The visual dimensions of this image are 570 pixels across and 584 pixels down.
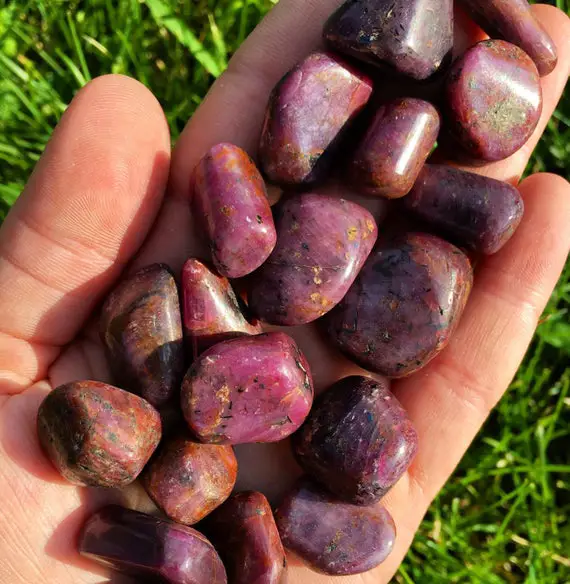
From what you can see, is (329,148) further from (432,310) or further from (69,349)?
(69,349)

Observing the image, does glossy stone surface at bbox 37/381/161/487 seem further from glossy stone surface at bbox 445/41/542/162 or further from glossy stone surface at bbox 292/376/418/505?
glossy stone surface at bbox 445/41/542/162

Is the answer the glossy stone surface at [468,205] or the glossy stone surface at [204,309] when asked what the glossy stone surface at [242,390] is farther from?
the glossy stone surface at [468,205]

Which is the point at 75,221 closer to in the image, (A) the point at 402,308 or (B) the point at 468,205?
(A) the point at 402,308

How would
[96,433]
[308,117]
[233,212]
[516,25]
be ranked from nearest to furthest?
[96,433] → [233,212] → [308,117] → [516,25]

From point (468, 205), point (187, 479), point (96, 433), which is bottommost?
point (187, 479)

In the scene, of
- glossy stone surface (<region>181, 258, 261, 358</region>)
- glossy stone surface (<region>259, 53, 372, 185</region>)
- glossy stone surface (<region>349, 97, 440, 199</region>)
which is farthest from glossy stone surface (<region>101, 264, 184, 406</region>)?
glossy stone surface (<region>349, 97, 440, 199</region>)

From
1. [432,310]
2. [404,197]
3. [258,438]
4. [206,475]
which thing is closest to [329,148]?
[404,197]

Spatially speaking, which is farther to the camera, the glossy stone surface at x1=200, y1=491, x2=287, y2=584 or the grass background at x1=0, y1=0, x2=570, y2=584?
the grass background at x1=0, y1=0, x2=570, y2=584

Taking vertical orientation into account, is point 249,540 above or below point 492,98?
below

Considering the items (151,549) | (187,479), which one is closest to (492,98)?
(187,479)
